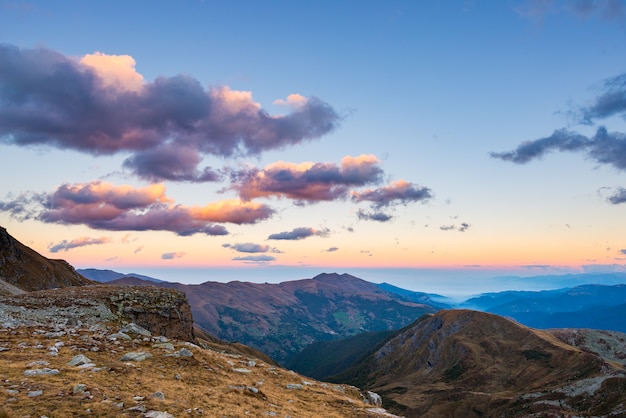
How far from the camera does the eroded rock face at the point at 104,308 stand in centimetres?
4128

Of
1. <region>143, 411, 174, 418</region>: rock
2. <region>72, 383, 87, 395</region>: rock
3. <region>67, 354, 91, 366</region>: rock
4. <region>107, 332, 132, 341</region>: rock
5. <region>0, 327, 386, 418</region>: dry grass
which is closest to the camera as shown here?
<region>143, 411, 174, 418</region>: rock

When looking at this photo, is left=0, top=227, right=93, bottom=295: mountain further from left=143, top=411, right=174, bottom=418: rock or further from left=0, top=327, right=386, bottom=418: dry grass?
left=143, top=411, right=174, bottom=418: rock

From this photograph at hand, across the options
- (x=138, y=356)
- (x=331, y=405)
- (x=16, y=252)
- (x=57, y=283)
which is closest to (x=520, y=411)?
(x=331, y=405)

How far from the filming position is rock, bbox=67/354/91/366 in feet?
86.0

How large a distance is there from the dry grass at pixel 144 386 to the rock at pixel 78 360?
1.88ft

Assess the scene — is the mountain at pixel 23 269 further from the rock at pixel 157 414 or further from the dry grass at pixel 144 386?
the rock at pixel 157 414

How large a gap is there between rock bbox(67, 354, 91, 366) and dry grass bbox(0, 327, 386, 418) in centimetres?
57

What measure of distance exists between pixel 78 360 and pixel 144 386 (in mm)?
6147

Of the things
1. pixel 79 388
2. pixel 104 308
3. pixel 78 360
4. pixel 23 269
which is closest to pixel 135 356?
pixel 78 360

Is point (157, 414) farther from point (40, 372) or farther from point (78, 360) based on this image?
point (78, 360)

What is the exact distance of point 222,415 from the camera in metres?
22.5

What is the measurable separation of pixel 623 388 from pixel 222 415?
172 metres

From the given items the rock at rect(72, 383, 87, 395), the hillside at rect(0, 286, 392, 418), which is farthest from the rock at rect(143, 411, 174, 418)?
the rock at rect(72, 383, 87, 395)

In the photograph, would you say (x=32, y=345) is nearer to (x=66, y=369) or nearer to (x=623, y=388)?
(x=66, y=369)
